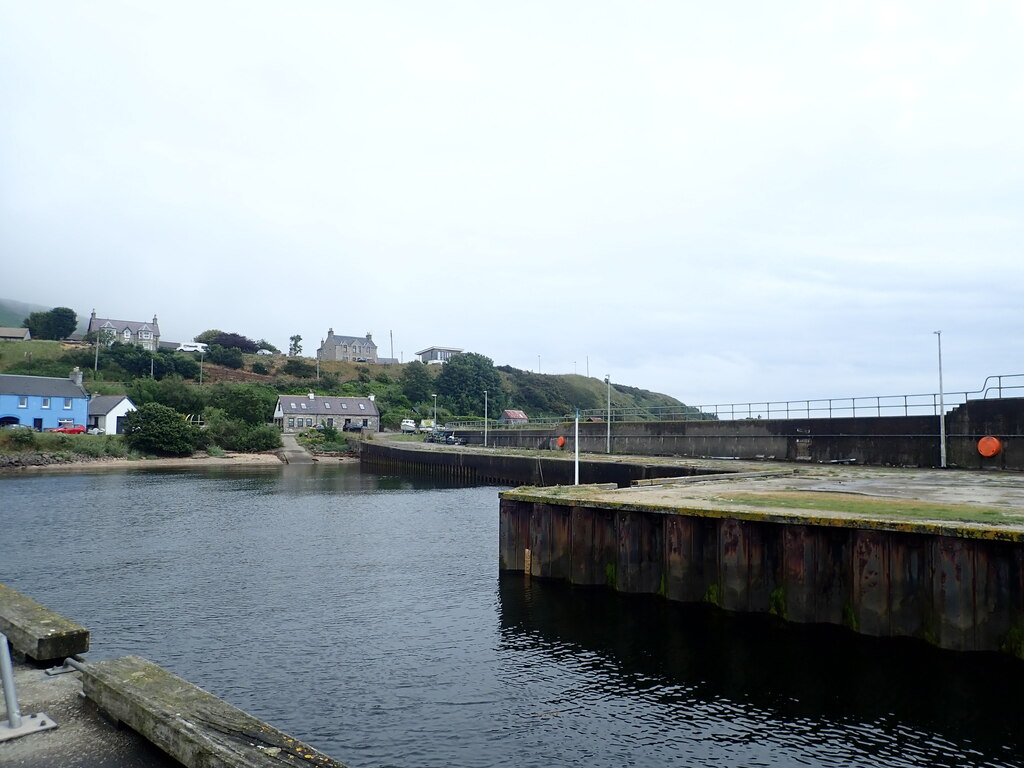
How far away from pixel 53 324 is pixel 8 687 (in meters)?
168

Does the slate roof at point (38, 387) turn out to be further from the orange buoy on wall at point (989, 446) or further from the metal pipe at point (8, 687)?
the orange buoy on wall at point (989, 446)

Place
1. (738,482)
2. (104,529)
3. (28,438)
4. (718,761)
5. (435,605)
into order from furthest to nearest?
(28,438), (104,529), (738,482), (435,605), (718,761)

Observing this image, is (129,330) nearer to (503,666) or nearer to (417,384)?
(417,384)

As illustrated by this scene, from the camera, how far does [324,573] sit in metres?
23.8

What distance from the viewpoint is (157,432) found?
7981 cm

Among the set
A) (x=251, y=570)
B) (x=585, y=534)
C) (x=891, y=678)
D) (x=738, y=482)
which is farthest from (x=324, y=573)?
(x=891, y=678)

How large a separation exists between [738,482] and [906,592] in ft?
42.2

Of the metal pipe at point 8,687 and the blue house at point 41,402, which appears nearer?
the metal pipe at point 8,687

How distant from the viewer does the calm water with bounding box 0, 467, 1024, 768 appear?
1107cm

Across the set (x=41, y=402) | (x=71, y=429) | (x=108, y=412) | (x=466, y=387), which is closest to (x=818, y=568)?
(x=71, y=429)

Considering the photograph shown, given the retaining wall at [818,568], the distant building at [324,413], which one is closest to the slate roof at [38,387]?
the distant building at [324,413]

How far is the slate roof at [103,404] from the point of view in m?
89.9

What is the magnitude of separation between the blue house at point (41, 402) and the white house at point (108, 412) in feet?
5.51

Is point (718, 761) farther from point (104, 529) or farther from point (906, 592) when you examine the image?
point (104, 529)
